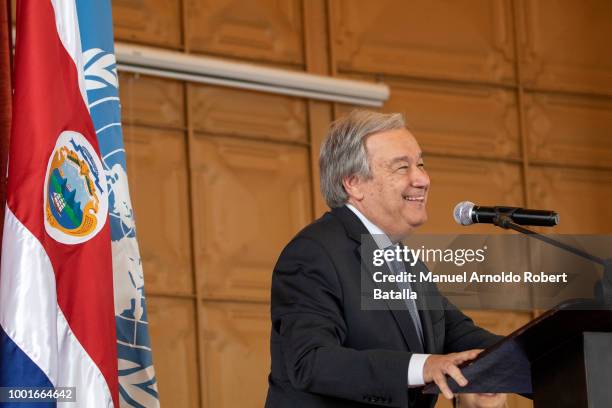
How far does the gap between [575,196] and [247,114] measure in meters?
→ 2.42

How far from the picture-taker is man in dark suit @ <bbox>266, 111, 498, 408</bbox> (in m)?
3.06

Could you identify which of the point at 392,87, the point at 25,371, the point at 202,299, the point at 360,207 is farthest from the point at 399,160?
the point at 392,87

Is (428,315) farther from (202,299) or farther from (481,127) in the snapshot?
(481,127)

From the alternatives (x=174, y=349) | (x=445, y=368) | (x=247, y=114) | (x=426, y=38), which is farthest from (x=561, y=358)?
(x=426, y=38)

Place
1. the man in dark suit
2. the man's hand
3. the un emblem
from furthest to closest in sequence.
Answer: the un emblem
the man in dark suit
the man's hand

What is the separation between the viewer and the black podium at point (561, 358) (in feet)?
7.98

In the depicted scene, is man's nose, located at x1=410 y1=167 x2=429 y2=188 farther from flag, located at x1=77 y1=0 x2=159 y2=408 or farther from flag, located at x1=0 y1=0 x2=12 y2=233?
flag, located at x1=0 y1=0 x2=12 y2=233

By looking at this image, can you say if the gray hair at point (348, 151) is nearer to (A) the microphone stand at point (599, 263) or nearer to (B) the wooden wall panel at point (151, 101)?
(A) the microphone stand at point (599, 263)

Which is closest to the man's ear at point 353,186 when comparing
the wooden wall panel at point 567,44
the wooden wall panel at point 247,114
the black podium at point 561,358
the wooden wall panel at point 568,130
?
the black podium at point 561,358

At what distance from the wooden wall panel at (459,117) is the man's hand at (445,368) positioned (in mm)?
4742

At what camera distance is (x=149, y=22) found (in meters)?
6.96

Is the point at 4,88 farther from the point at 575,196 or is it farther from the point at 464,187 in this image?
the point at 575,196

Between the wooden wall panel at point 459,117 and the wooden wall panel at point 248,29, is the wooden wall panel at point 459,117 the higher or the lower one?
the lower one

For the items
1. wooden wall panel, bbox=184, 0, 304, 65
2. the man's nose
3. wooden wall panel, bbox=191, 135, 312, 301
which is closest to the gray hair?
the man's nose
